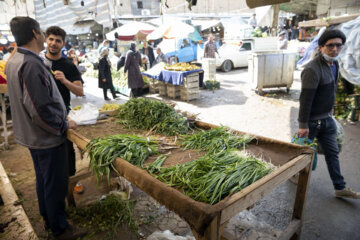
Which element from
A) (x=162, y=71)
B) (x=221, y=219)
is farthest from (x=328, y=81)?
(x=162, y=71)

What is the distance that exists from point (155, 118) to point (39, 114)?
3.86ft

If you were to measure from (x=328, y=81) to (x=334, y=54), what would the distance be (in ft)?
1.00

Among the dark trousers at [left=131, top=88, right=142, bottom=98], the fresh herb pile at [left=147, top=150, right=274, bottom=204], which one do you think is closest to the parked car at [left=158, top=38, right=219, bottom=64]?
the dark trousers at [left=131, top=88, right=142, bottom=98]

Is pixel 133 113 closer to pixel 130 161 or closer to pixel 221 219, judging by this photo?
pixel 130 161

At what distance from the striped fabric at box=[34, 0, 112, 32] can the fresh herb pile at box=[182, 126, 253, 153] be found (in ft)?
16.4

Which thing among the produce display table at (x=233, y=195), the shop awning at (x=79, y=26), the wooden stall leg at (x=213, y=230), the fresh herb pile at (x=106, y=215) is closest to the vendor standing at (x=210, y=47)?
the shop awning at (x=79, y=26)

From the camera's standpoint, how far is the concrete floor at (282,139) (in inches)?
110

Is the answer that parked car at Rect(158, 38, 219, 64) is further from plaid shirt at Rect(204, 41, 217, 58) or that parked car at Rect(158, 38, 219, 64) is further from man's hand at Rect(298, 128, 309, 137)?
man's hand at Rect(298, 128, 309, 137)

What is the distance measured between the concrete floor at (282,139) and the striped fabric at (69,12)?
132 inches

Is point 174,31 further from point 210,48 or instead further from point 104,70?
point 104,70

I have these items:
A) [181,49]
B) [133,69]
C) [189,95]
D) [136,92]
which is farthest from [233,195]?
[181,49]

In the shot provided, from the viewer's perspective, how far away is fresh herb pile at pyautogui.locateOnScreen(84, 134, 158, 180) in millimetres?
1985

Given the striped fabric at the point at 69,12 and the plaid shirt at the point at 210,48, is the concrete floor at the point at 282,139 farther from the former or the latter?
the striped fabric at the point at 69,12

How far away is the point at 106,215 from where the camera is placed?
115 inches
